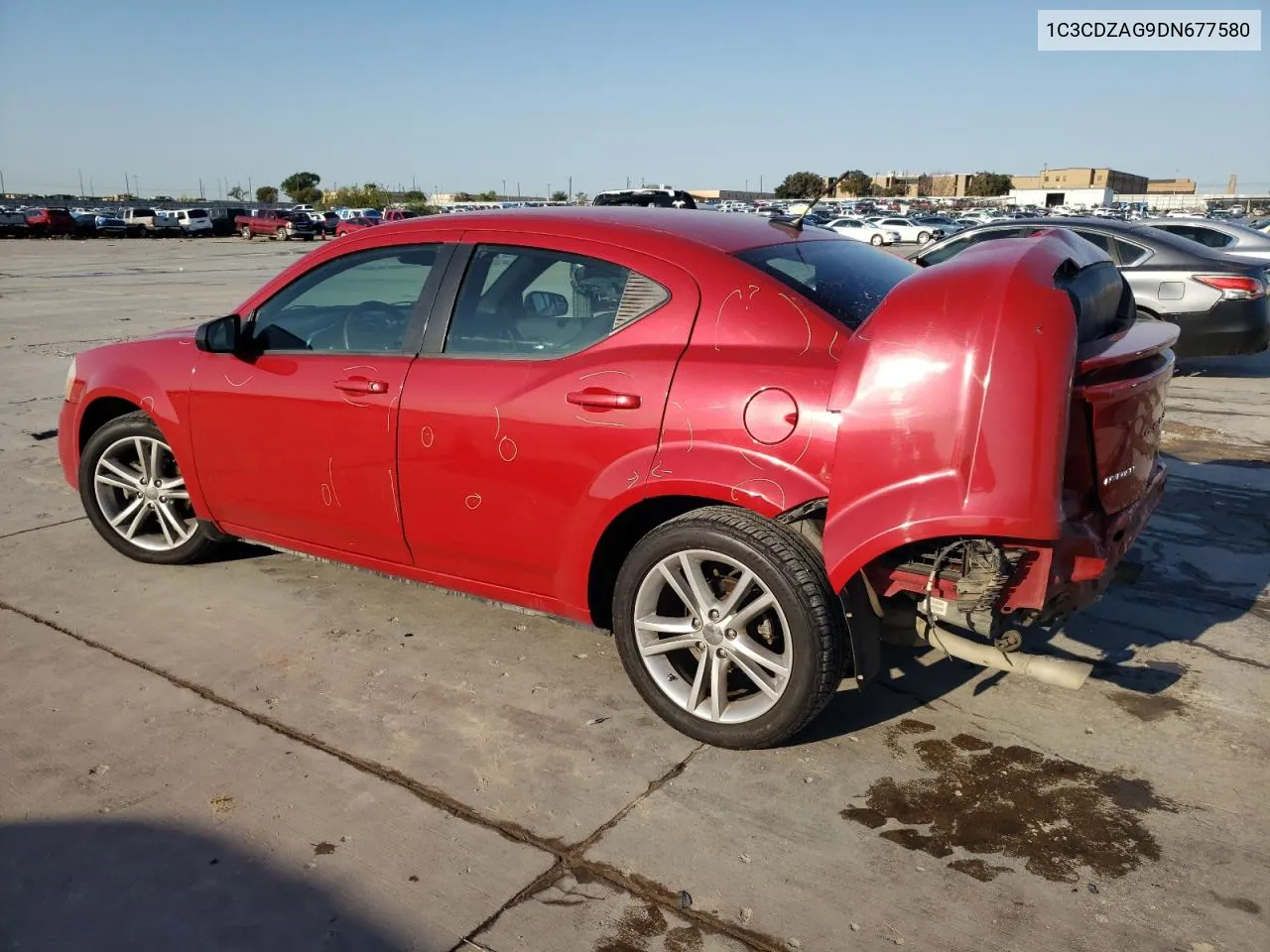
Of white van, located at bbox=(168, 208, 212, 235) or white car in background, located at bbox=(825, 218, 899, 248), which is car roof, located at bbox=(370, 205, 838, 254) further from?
white van, located at bbox=(168, 208, 212, 235)

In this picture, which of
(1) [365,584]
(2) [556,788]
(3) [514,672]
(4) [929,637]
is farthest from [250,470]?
(4) [929,637]

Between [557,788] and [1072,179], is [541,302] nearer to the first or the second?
[557,788]

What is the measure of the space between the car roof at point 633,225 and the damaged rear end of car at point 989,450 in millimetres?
838

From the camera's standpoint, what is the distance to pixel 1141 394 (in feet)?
9.92

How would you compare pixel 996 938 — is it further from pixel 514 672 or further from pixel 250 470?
pixel 250 470

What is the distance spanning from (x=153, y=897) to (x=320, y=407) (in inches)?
76.7

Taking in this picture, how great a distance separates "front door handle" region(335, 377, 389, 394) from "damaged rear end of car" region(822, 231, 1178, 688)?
1.78 meters

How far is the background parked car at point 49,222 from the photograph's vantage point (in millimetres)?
50000

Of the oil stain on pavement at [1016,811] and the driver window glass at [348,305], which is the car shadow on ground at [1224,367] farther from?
the driver window glass at [348,305]

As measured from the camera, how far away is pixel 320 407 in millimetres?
4008

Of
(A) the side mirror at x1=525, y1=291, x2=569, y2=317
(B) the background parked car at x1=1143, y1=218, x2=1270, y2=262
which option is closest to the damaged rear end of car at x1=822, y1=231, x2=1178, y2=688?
(A) the side mirror at x1=525, y1=291, x2=569, y2=317

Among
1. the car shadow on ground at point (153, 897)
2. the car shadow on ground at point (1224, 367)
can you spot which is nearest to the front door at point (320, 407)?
the car shadow on ground at point (153, 897)

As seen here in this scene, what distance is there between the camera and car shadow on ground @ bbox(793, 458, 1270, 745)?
365 cm

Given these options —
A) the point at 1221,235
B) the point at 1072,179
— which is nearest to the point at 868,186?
the point at 1072,179
